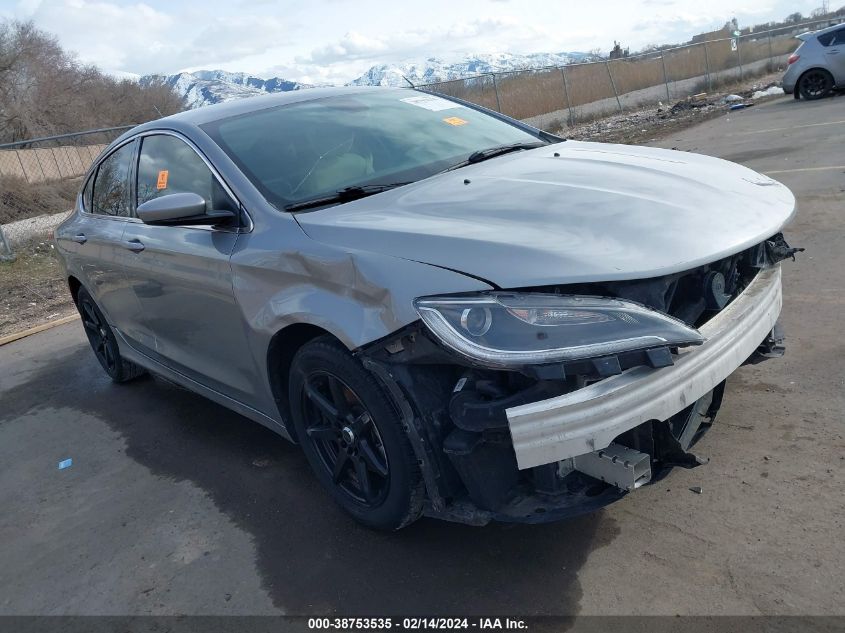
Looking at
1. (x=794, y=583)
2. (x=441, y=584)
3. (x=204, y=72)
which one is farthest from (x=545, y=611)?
(x=204, y=72)

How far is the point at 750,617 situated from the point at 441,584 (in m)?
1.06

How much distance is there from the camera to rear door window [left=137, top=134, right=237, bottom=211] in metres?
3.51

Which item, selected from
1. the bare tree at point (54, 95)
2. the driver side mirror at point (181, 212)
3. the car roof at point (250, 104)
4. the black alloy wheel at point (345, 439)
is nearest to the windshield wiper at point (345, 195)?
the driver side mirror at point (181, 212)

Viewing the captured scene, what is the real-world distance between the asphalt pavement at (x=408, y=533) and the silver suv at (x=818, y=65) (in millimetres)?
14138

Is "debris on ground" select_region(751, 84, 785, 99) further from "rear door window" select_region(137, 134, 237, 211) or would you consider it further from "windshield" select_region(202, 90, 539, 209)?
"rear door window" select_region(137, 134, 237, 211)

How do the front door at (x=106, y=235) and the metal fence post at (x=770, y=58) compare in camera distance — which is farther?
the metal fence post at (x=770, y=58)

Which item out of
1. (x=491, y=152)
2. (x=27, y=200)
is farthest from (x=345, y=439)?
(x=27, y=200)

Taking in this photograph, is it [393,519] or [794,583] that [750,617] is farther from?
[393,519]

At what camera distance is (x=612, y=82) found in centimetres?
Answer: 2222

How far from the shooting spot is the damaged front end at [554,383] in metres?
2.29

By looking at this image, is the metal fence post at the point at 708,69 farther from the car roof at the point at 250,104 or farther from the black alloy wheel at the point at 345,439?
the black alloy wheel at the point at 345,439

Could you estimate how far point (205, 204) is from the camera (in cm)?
330

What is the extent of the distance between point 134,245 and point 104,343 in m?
1.75

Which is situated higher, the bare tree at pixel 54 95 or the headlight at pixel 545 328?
the bare tree at pixel 54 95
